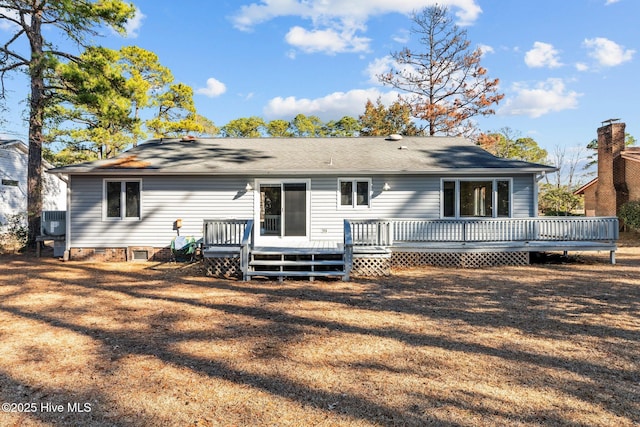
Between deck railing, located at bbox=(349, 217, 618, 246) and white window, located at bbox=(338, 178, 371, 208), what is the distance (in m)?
1.38

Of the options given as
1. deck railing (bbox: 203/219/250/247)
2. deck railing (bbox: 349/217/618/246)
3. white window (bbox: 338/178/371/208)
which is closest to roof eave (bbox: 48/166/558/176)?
white window (bbox: 338/178/371/208)

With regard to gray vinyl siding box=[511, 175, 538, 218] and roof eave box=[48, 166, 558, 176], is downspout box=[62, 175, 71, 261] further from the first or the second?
gray vinyl siding box=[511, 175, 538, 218]

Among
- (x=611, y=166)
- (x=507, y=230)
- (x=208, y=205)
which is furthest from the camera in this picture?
(x=611, y=166)

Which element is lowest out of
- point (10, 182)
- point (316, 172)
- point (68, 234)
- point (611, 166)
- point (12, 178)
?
point (68, 234)

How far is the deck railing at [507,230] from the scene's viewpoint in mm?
10195

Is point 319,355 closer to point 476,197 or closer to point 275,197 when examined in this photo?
point 275,197

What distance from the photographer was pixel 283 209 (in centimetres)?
1109

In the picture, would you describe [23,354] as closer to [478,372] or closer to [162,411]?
[162,411]

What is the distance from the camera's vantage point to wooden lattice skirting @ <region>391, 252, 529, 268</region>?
10.3 meters

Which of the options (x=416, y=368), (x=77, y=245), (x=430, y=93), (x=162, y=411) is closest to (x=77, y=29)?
(x=77, y=245)

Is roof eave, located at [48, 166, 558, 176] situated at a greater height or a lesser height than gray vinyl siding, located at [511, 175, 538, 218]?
greater

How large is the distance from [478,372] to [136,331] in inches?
169

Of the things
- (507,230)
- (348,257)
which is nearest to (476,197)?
A: (507,230)

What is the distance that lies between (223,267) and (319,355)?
528 centimetres
